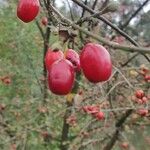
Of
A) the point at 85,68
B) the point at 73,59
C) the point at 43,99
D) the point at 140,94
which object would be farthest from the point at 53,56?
the point at 43,99

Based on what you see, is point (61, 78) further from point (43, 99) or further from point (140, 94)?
point (43, 99)

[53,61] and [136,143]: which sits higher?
[53,61]

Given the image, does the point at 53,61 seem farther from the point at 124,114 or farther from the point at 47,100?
the point at 47,100

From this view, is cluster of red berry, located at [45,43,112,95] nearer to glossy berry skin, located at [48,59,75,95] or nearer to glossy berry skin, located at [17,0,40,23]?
glossy berry skin, located at [48,59,75,95]

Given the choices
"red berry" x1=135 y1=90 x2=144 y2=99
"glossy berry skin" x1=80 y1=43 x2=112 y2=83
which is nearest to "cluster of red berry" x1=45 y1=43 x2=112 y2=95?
"glossy berry skin" x1=80 y1=43 x2=112 y2=83

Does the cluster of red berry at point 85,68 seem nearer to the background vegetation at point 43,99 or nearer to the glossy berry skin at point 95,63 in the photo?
the glossy berry skin at point 95,63

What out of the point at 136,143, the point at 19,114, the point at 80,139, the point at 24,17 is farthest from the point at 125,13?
the point at 24,17

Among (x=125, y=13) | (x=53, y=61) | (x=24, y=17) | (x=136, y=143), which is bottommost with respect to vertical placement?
(x=136, y=143)
